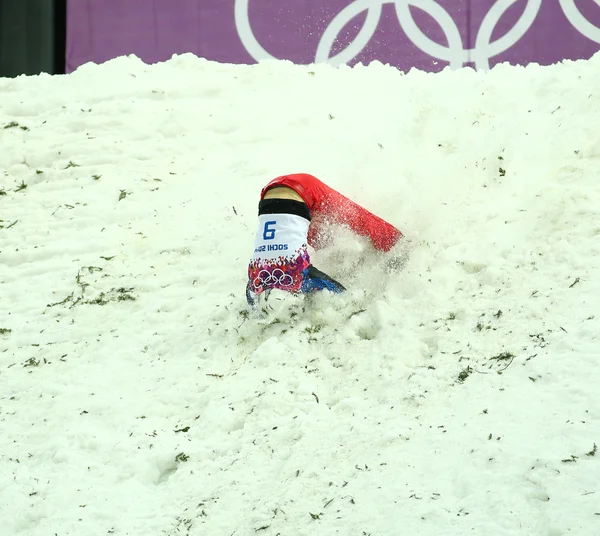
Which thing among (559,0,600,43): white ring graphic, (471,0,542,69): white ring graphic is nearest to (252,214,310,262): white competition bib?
(471,0,542,69): white ring graphic

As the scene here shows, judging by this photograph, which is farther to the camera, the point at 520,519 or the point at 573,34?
the point at 573,34

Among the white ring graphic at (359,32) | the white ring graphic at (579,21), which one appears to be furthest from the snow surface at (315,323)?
the white ring graphic at (579,21)

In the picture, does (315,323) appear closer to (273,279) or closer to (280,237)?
(273,279)

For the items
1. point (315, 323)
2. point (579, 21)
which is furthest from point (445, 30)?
point (315, 323)

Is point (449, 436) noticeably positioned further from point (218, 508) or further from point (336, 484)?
point (218, 508)

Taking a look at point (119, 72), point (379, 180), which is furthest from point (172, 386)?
point (119, 72)

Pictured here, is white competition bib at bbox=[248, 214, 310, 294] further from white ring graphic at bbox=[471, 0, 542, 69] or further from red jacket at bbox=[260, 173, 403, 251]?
white ring graphic at bbox=[471, 0, 542, 69]

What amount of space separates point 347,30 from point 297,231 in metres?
4.03

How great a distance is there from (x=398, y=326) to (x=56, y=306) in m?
1.86

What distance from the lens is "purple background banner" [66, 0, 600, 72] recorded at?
690 centimetres

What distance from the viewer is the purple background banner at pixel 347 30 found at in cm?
690

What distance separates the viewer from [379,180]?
426 centimetres

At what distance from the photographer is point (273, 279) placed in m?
3.54

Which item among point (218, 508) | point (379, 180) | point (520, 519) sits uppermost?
point (379, 180)
